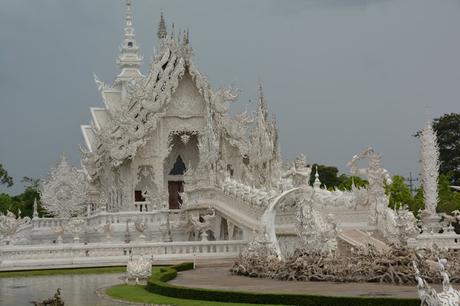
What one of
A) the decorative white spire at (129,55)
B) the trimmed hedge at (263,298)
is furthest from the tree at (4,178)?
the trimmed hedge at (263,298)

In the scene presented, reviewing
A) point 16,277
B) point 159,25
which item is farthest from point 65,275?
point 159,25

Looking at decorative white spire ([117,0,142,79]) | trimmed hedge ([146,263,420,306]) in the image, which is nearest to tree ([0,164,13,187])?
decorative white spire ([117,0,142,79])

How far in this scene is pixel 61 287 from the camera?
16.8 m

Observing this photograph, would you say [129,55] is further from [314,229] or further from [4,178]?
[314,229]

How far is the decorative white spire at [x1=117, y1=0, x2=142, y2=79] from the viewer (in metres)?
44.8

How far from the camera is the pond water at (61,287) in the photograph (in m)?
14.1

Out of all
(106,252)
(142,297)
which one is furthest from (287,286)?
(106,252)

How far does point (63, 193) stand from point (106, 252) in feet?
39.0

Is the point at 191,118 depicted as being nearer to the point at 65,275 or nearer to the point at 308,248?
the point at 65,275

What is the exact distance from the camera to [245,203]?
25156mm

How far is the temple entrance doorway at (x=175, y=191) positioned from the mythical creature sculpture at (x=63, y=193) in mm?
3797

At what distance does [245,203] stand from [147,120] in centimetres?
969

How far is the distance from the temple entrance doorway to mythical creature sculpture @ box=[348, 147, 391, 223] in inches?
640

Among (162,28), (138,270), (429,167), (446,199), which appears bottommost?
(138,270)
